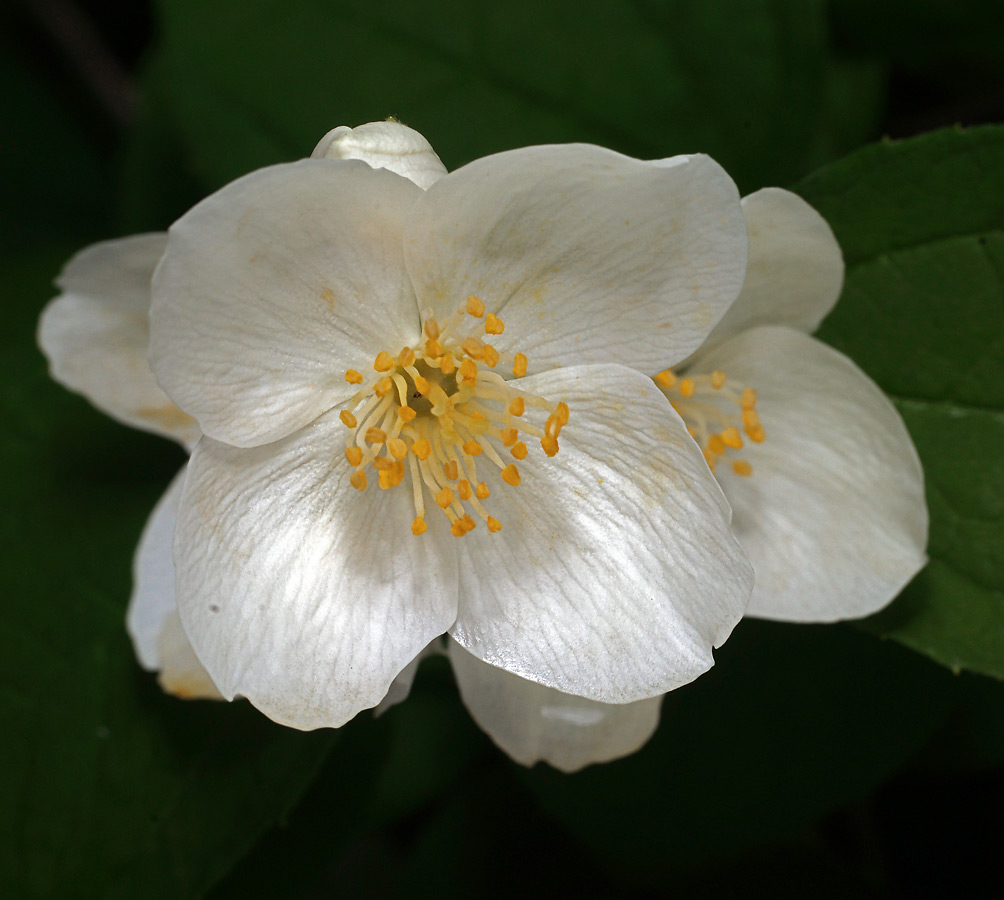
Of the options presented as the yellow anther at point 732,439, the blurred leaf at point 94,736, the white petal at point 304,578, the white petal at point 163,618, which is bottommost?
the blurred leaf at point 94,736

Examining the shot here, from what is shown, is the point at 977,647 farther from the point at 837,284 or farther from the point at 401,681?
the point at 401,681

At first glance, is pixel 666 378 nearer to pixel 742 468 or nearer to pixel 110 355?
pixel 742 468

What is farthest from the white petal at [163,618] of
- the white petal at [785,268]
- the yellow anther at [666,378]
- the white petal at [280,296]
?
the white petal at [785,268]

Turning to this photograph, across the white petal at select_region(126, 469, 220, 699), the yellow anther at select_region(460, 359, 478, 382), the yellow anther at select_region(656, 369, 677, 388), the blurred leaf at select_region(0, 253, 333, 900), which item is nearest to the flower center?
the yellow anther at select_region(460, 359, 478, 382)

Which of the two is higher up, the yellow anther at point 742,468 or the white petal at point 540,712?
the yellow anther at point 742,468

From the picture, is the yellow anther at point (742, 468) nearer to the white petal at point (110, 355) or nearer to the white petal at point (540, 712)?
the white petal at point (540, 712)

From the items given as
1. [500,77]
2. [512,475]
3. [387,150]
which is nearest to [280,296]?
[387,150]
